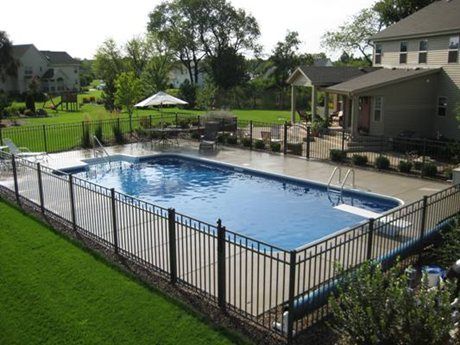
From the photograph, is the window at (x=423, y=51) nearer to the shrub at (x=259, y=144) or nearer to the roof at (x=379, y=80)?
the roof at (x=379, y=80)

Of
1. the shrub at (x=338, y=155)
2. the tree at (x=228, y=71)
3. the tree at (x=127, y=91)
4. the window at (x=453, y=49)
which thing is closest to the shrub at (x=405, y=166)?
the shrub at (x=338, y=155)

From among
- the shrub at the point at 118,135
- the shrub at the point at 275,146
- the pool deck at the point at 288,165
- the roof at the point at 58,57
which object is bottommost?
the pool deck at the point at 288,165

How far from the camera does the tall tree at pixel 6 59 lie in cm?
5956

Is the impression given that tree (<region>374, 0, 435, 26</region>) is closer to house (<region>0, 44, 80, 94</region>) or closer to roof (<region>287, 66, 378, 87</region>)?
roof (<region>287, 66, 378, 87</region>)

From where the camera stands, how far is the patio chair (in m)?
22.6

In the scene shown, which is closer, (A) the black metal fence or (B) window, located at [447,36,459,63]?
(A) the black metal fence

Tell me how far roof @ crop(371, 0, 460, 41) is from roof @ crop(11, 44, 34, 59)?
189 ft

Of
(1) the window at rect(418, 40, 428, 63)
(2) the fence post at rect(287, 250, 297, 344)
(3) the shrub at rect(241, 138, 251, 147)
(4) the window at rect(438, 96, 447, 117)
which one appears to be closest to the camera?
(2) the fence post at rect(287, 250, 297, 344)

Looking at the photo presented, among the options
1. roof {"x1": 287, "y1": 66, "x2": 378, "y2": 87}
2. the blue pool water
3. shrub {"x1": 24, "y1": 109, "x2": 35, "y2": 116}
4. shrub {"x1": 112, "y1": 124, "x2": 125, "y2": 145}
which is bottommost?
the blue pool water

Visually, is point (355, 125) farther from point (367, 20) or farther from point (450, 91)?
point (367, 20)

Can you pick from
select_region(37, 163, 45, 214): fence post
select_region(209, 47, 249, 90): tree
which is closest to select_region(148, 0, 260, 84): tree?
select_region(209, 47, 249, 90): tree

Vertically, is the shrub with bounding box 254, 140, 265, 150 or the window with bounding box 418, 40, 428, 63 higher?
the window with bounding box 418, 40, 428, 63

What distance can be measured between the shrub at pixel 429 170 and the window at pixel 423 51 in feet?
33.8

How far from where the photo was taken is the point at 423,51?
959 inches
